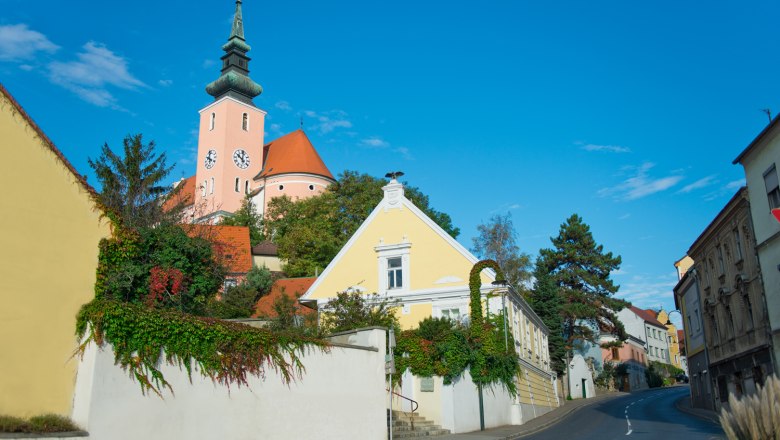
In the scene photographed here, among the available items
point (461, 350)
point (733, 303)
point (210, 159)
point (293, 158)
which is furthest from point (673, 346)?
point (461, 350)

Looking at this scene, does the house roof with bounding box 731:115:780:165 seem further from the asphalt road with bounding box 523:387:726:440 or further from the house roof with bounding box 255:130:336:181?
the house roof with bounding box 255:130:336:181

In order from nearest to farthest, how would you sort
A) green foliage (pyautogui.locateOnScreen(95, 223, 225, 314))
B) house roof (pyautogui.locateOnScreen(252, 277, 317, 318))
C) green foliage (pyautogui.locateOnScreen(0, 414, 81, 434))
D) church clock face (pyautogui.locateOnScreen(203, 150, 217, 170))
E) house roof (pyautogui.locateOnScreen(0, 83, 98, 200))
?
green foliage (pyautogui.locateOnScreen(0, 414, 81, 434)) < house roof (pyautogui.locateOnScreen(0, 83, 98, 200)) < green foliage (pyautogui.locateOnScreen(95, 223, 225, 314)) < house roof (pyautogui.locateOnScreen(252, 277, 317, 318)) < church clock face (pyautogui.locateOnScreen(203, 150, 217, 170))

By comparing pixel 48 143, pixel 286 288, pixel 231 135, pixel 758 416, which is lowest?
pixel 758 416

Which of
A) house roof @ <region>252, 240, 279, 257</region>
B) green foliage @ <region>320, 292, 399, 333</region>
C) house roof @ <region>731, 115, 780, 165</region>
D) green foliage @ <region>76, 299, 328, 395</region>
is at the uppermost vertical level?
house roof @ <region>252, 240, 279, 257</region>

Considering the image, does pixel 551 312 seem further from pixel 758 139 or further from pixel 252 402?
pixel 252 402

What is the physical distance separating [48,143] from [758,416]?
13.0 meters

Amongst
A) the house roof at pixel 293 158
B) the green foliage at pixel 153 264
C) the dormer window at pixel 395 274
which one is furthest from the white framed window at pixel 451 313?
the house roof at pixel 293 158

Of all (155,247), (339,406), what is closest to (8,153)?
(155,247)

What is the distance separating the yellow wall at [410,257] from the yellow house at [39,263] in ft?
58.5

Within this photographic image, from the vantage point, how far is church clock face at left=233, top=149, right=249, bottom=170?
3056 inches

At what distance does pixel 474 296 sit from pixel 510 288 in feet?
7.18

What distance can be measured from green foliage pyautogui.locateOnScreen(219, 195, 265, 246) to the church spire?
1672 cm

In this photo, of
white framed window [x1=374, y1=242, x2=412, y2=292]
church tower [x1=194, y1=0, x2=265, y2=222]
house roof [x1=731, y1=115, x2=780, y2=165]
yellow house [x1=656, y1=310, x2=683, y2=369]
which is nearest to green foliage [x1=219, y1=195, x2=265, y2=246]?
church tower [x1=194, y1=0, x2=265, y2=222]

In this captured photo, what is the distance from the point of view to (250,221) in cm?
6781
